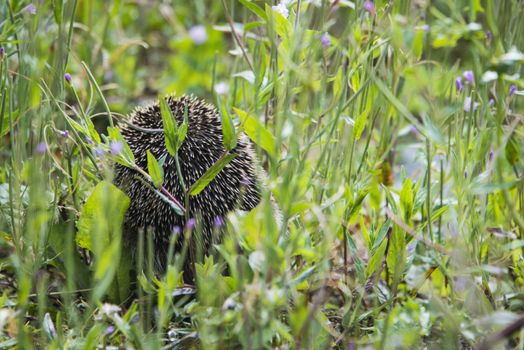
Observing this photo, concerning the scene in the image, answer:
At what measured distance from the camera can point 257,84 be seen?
2.04m

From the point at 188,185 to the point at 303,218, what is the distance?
1.34 ft

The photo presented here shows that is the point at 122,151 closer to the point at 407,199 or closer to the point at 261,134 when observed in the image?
the point at 261,134

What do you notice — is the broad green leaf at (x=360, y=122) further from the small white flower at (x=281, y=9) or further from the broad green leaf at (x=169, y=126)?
the broad green leaf at (x=169, y=126)

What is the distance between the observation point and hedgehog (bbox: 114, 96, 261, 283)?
2385 mm

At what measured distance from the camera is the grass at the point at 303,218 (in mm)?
1750

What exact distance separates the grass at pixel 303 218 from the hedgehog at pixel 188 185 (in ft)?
0.29

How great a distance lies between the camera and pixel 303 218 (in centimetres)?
237

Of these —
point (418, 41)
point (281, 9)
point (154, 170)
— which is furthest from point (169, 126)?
point (418, 41)

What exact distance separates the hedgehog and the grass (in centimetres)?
9

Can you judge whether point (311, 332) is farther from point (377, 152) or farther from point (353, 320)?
point (377, 152)

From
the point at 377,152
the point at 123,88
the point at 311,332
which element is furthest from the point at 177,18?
the point at 311,332

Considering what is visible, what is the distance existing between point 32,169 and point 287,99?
0.69 metres

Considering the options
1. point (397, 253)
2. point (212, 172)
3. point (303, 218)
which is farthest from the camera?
point (303, 218)

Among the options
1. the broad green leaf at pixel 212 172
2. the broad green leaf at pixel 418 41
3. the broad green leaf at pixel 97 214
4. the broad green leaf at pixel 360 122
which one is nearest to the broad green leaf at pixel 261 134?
the broad green leaf at pixel 212 172
